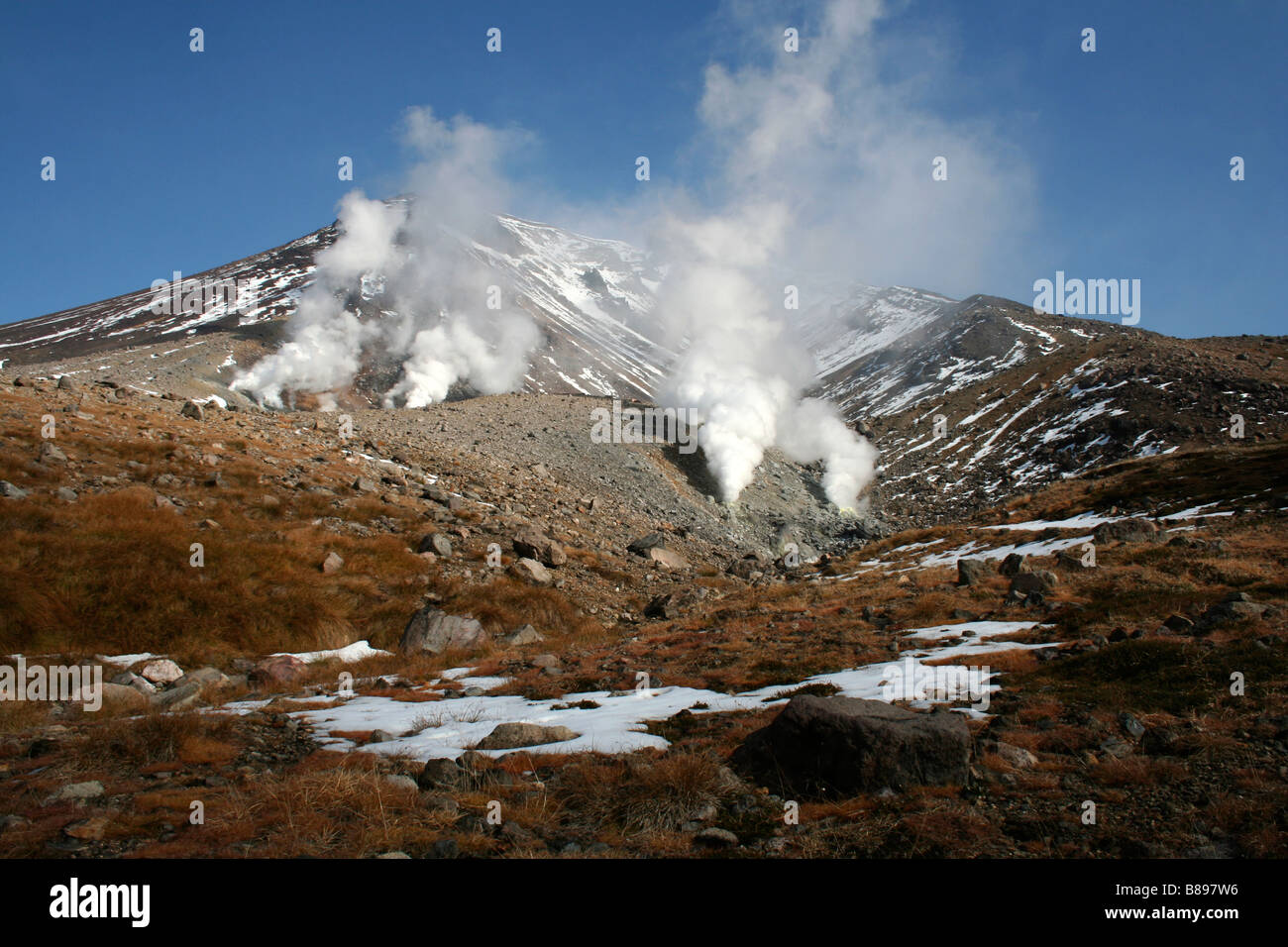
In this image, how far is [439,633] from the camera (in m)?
14.6

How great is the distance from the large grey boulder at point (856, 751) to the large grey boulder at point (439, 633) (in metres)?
9.74

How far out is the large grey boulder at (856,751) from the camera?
5.58 meters

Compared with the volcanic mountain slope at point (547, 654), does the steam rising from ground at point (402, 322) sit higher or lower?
higher

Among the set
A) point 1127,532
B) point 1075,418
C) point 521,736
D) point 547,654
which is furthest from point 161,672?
point 1075,418

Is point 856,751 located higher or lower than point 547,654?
higher

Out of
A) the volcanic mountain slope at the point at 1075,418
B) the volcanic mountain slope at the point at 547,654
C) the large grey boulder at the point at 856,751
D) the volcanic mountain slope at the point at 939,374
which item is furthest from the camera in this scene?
the volcanic mountain slope at the point at 939,374

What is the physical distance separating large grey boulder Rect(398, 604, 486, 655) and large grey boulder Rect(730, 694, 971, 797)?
974 centimetres

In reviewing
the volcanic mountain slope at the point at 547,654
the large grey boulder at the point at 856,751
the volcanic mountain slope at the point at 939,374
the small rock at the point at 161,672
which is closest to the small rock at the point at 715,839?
the volcanic mountain slope at the point at 547,654

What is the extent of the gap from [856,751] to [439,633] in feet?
36.5

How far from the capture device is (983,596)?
1459 centimetres

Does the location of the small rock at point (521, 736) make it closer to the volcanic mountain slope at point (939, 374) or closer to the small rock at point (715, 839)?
the small rock at point (715, 839)

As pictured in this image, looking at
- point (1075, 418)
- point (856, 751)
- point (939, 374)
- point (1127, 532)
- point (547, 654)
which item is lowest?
point (547, 654)

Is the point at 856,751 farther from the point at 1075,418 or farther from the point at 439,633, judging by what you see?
the point at 1075,418
